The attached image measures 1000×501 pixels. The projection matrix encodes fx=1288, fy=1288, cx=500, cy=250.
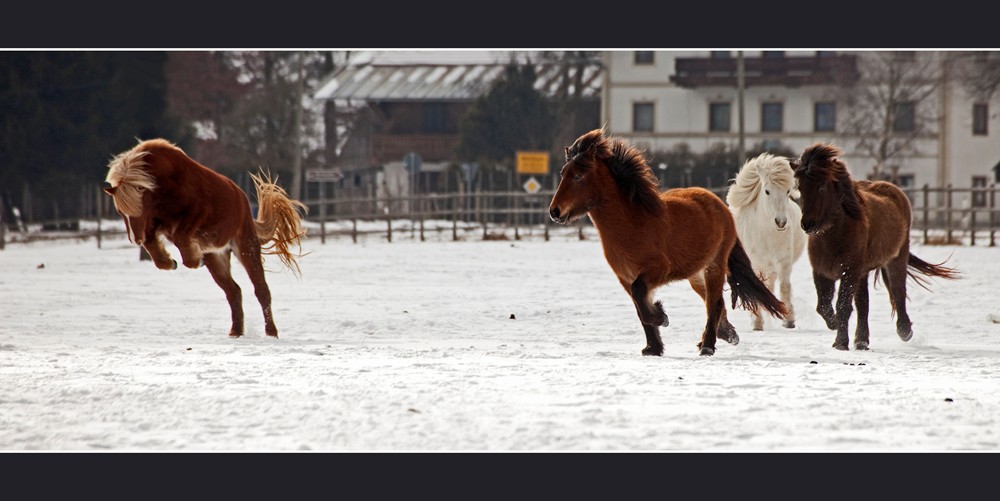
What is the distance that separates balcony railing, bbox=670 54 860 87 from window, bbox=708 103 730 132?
2.89ft

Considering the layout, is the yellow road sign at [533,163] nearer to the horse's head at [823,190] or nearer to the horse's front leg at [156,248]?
the horse's front leg at [156,248]

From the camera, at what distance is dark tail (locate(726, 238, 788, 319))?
8227 millimetres

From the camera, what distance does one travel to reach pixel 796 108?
142 ft

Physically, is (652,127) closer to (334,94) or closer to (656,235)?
(334,94)

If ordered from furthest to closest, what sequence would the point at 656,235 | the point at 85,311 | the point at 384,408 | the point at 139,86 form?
1. the point at 139,86
2. the point at 85,311
3. the point at 656,235
4. the point at 384,408

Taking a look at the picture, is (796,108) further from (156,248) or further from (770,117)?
(156,248)

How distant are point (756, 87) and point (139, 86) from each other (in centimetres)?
2096

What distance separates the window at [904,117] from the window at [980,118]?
194 centimetres

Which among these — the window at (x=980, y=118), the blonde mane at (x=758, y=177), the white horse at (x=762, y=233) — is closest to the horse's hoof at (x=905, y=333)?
the blonde mane at (x=758, y=177)

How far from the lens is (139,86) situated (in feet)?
105

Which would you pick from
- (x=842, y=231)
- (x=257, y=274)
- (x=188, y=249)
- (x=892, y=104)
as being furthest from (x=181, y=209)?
(x=892, y=104)

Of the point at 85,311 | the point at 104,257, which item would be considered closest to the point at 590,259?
the point at 104,257

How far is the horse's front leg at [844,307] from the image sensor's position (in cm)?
820

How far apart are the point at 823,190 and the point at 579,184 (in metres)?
1.71
